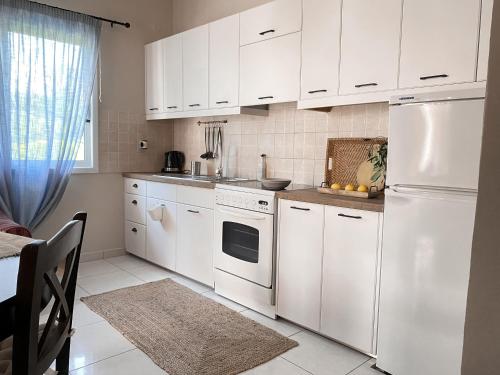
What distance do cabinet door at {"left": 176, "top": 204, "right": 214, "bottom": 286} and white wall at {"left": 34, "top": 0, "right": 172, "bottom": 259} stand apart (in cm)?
103

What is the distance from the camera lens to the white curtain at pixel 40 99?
3213 mm

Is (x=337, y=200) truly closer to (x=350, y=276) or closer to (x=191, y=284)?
(x=350, y=276)

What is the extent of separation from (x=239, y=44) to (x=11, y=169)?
7.08 feet

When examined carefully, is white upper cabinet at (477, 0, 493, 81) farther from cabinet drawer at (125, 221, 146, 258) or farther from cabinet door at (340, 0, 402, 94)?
cabinet drawer at (125, 221, 146, 258)

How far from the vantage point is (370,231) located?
81.9 inches

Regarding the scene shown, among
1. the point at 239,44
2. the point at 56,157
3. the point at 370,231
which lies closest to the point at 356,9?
the point at 239,44

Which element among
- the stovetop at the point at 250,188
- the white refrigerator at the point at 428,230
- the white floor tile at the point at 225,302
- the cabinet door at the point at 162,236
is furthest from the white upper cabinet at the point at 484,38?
the cabinet door at the point at 162,236

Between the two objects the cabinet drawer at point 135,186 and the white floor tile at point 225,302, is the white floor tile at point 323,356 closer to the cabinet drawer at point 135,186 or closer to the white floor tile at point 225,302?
the white floor tile at point 225,302

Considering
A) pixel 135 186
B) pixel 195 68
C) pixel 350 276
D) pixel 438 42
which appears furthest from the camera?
pixel 135 186

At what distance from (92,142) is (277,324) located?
254cm

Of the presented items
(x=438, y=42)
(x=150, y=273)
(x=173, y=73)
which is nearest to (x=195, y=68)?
(x=173, y=73)

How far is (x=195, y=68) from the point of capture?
3.57 m

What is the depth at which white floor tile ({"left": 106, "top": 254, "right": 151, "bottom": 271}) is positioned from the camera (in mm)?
3787

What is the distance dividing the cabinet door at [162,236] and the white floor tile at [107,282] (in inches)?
11.9
